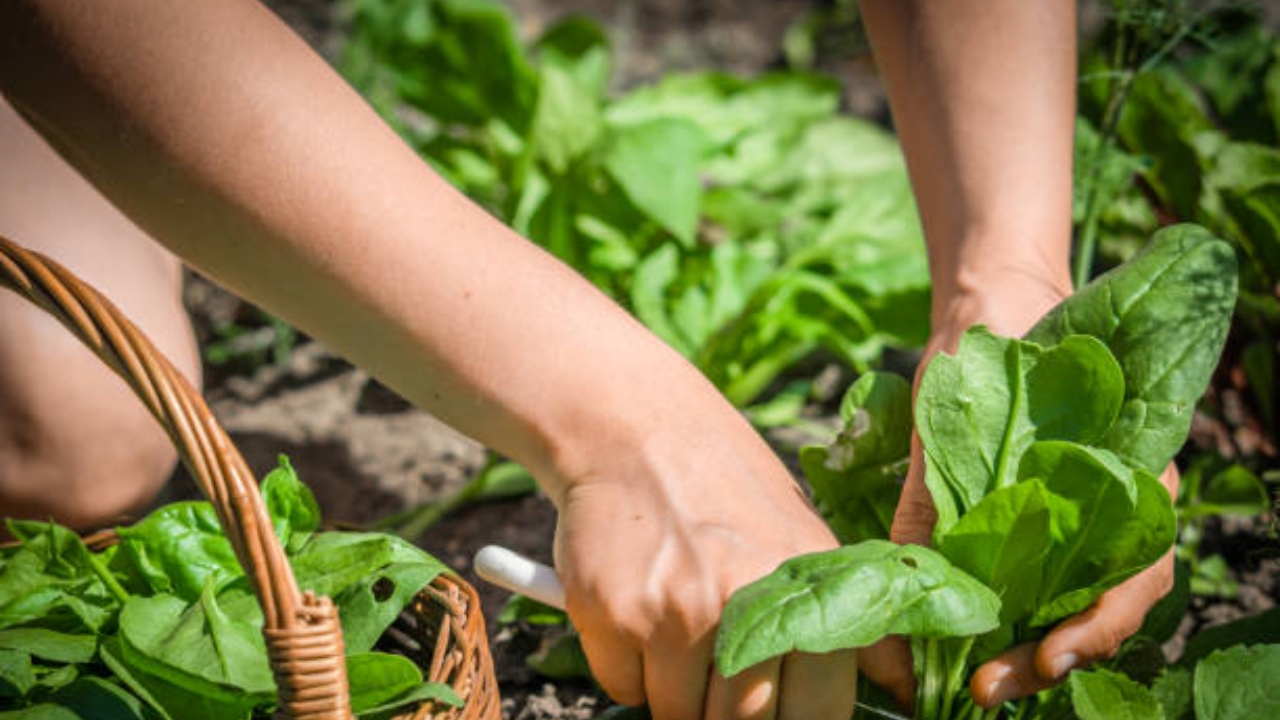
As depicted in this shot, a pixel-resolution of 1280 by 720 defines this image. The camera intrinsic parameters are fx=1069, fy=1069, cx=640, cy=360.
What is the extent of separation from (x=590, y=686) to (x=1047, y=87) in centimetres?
69

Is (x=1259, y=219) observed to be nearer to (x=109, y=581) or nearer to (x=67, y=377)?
(x=109, y=581)

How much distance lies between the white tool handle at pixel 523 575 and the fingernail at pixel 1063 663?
1.14 ft

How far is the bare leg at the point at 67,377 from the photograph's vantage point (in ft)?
3.70

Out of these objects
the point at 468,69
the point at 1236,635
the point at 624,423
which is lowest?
the point at 1236,635

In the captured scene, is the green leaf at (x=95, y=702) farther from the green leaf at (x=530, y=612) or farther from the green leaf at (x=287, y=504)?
the green leaf at (x=530, y=612)

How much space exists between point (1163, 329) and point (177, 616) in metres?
0.75

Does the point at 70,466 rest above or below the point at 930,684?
above

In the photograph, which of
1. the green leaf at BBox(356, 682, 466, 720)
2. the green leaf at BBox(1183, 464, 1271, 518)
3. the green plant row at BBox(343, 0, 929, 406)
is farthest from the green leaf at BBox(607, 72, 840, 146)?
the green leaf at BBox(356, 682, 466, 720)

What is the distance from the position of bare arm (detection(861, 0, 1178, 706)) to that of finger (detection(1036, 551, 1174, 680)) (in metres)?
0.12

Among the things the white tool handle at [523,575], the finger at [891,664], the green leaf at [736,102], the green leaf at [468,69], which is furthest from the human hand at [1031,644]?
the green leaf at [468,69]

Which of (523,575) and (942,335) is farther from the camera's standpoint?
(942,335)

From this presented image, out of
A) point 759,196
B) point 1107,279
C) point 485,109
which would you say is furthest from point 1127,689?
point 485,109

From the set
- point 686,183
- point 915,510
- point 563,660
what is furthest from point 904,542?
point 686,183

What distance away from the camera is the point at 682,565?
0.70 metres
